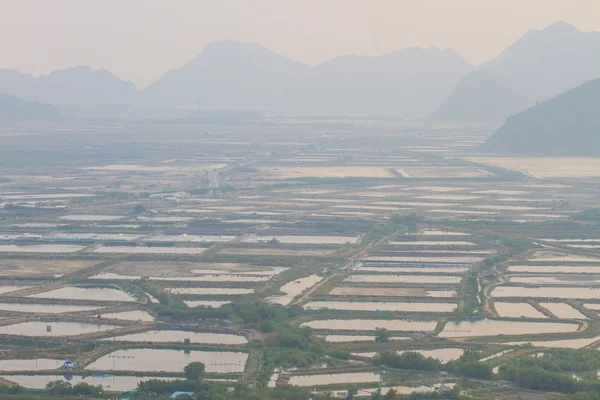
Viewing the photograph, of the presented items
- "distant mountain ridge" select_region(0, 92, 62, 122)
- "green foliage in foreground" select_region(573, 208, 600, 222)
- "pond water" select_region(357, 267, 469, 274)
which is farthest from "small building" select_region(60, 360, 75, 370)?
"distant mountain ridge" select_region(0, 92, 62, 122)

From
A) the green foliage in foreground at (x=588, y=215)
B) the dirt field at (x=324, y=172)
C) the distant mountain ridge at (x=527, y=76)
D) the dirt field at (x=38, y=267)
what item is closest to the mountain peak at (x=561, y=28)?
the distant mountain ridge at (x=527, y=76)

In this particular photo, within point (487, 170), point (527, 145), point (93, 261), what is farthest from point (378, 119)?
point (93, 261)

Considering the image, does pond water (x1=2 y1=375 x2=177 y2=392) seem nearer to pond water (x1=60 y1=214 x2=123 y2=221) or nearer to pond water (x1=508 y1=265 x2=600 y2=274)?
pond water (x1=508 y1=265 x2=600 y2=274)

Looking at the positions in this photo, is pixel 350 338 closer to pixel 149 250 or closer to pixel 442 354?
pixel 442 354

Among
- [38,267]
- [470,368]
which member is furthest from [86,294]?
[470,368]

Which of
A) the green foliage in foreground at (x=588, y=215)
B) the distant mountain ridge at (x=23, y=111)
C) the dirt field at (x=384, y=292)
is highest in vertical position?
the distant mountain ridge at (x=23, y=111)

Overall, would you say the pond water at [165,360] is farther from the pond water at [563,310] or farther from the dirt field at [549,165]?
the dirt field at [549,165]
